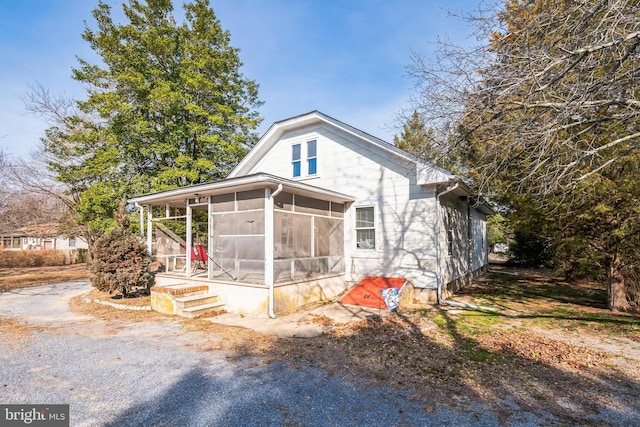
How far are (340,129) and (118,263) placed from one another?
8.41 metres

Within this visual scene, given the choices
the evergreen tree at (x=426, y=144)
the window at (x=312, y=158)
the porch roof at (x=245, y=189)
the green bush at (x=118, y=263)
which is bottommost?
the green bush at (x=118, y=263)

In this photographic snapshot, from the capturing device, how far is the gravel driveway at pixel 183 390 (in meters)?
3.47

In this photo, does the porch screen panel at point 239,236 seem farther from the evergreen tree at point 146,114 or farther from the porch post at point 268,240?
the evergreen tree at point 146,114

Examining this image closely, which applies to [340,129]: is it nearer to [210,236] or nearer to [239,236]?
[239,236]

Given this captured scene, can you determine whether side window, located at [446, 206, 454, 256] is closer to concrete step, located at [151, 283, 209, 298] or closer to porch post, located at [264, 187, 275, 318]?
porch post, located at [264, 187, 275, 318]

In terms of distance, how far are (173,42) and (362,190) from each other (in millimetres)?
14417

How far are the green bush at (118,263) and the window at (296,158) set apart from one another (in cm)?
595

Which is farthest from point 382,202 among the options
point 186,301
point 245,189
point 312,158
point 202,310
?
point 186,301

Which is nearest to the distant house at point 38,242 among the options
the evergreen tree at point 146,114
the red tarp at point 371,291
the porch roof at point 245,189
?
the evergreen tree at point 146,114

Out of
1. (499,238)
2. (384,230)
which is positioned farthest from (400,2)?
(499,238)

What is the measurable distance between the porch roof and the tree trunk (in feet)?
24.4

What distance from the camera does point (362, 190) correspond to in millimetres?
11133

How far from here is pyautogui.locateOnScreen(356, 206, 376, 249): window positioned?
36.1ft

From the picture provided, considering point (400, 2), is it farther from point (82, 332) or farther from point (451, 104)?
point (82, 332)
